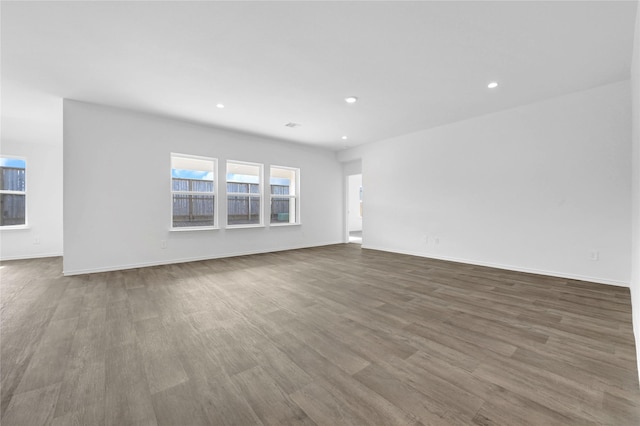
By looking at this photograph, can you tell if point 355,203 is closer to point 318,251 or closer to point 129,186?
point 318,251

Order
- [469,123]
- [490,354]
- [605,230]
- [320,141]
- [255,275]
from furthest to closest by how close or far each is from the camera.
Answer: [320,141] → [469,123] → [255,275] → [605,230] → [490,354]

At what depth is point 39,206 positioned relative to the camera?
5.75m

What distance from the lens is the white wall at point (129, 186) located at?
405cm

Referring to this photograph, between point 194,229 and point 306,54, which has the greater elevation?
point 306,54

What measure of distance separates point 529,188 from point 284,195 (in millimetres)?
5320

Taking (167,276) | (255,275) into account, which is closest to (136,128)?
(167,276)

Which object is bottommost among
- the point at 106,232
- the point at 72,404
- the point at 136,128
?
the point at 72,404

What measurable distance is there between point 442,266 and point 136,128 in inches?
247

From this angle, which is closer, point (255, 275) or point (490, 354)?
point (490, 354)

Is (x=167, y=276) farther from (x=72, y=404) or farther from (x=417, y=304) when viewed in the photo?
(x=417, y=304)

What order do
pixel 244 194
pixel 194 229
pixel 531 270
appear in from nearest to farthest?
1. pixel 531 270
2. pixel 194 229
3. pixel 244 194

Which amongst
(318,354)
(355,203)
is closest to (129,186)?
(318,354)

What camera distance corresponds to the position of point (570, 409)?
1.32 m

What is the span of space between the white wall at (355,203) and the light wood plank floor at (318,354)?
778cm
